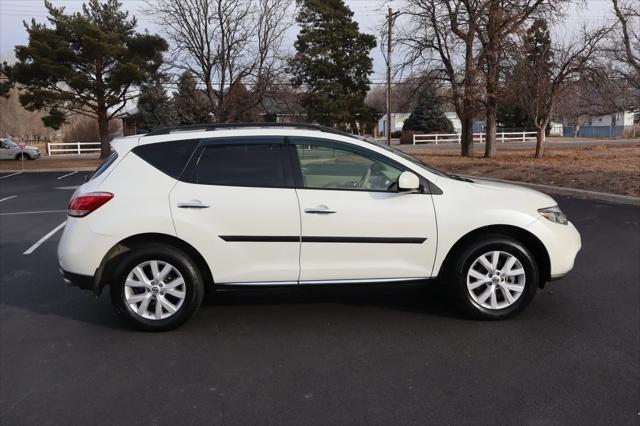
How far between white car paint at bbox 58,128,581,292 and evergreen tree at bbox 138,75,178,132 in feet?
94.2

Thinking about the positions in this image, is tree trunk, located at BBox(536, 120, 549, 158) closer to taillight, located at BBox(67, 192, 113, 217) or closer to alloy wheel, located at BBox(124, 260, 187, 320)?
alloy wheel, located at BBox(124, 260, 187, 320)

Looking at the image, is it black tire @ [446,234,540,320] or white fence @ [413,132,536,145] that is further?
white fence @ [413,132,536,145]

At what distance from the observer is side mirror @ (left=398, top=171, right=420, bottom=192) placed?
4355 mm

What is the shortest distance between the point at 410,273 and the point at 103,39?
28017mm

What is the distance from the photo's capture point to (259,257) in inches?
174

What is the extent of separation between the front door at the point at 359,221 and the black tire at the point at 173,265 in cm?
88

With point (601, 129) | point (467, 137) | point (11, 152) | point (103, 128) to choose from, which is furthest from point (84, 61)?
point (601, 129)

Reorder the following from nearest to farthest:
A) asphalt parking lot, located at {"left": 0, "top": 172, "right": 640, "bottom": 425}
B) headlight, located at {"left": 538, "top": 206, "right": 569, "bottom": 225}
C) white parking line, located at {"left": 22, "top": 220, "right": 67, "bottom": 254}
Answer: asphalt parking lot, located at {"left": 0, "top": 172, "right": 640, "bottom": 425} < headlight, located at {"left": 538, "top": 206, "right": 569, "bottom": 225} < white parking line, located at {"left": 22, "top": 220, "right": 67, "bottom": 254}

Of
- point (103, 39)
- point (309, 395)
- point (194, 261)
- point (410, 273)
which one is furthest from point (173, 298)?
point (103, 39)

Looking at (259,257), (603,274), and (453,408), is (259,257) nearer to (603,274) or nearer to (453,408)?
(453,408)

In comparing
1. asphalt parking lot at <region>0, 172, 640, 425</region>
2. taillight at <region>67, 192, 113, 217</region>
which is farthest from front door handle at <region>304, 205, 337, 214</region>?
taillight at <region>67, 192, 113, 217</region>

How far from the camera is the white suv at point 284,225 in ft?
14.2

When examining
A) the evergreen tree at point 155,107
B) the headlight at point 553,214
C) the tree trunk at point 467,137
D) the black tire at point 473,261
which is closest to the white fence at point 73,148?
the evergreen tree at point 155,107

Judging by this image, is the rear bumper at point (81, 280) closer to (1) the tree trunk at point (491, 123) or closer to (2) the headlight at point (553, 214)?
(2) the headlight at point (553, 214)
